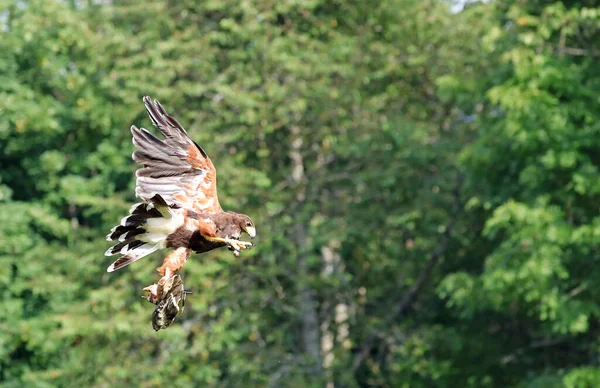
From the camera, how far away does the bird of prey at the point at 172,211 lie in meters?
7.17

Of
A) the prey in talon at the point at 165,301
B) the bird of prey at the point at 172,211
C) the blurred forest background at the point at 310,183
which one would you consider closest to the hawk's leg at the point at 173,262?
the bird of prey at the point at 172,211

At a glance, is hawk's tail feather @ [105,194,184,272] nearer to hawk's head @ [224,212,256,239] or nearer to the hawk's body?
the hawk's body

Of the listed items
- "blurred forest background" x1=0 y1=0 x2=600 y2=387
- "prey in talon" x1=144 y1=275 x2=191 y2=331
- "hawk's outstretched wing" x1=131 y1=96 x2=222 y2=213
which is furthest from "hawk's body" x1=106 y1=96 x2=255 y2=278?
"blurred forest background" x1=0 y1=0 x2=600 y2=387

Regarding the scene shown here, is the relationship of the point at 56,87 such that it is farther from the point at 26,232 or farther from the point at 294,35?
the point at 294,35

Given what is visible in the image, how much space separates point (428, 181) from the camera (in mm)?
17281

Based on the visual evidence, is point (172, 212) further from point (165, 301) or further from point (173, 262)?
point (165, 301)

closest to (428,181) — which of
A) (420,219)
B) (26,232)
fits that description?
(420,219)

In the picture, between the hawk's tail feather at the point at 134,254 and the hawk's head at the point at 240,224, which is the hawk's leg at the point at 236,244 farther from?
the hawk's tail feather at the point at 134,254

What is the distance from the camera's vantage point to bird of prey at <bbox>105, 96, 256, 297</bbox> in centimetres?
717

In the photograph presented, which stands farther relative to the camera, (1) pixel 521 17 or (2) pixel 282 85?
(2) pixel 282 85

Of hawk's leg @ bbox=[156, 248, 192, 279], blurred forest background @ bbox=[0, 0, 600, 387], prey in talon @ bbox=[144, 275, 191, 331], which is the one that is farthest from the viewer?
blurred forest background @ bbox=[0, 0, 600, 387]

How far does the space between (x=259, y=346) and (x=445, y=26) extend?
5.88 metres

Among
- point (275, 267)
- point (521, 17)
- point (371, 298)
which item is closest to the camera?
A: point (521, 17)

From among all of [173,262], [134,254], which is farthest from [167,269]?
[134,254]
